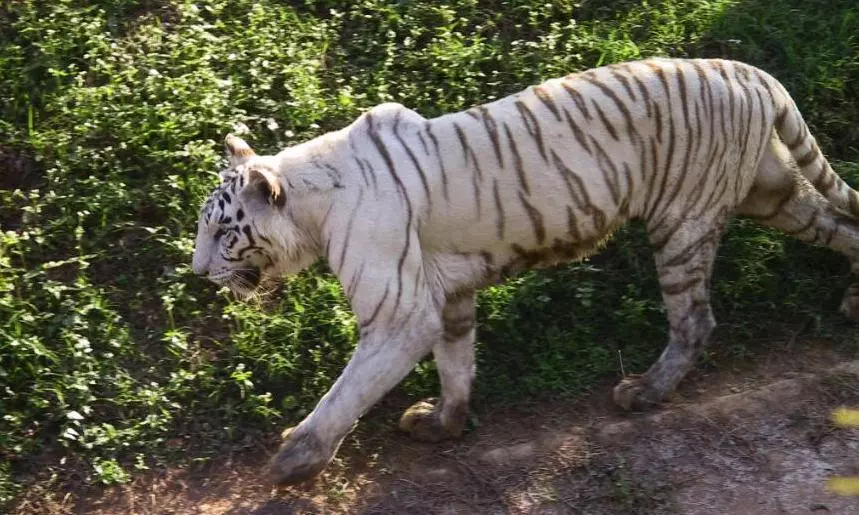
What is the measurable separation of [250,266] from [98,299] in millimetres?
989

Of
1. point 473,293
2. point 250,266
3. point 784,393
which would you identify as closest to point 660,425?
point 784,393

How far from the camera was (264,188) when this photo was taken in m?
4.07

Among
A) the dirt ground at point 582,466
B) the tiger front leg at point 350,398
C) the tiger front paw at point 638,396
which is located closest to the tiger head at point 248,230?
the tiger front leg at point 350,398

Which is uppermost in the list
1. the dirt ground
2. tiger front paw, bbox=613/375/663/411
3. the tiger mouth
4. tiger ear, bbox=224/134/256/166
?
tiger ear, bbox=224/134/256/166

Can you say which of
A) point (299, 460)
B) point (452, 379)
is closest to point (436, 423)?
point (452, 379)

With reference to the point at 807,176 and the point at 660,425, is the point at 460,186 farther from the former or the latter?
the point at 807,176

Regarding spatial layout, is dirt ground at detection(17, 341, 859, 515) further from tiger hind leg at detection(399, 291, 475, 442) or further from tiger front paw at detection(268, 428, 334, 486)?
tiger front paw at detection(268, 428, 334, 486)

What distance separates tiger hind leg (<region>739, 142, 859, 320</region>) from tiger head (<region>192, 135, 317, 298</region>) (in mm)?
1928

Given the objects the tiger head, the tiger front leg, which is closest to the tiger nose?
the tiger head

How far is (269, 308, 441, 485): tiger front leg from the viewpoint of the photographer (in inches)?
153

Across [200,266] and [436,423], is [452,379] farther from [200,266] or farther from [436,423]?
[200,266]

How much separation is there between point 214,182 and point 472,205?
5.54ft

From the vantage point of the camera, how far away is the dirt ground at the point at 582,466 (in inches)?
165

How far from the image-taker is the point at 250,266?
14.0 ft
